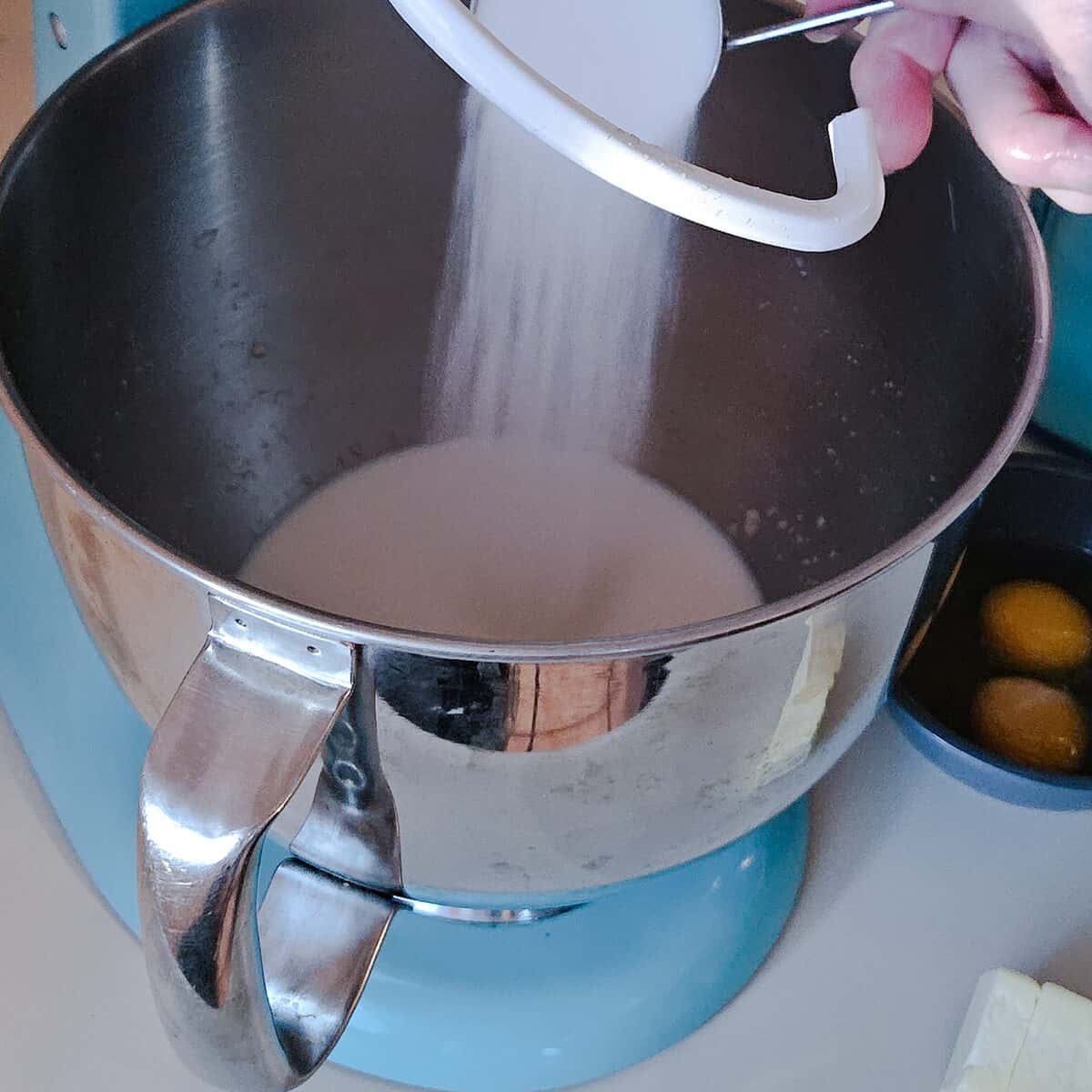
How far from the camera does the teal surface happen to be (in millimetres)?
598

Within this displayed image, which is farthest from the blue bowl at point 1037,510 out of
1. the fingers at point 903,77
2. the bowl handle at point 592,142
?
the bowl handle at point 592,142

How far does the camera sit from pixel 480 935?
46 centimetres

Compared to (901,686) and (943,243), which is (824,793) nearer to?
(901,686)

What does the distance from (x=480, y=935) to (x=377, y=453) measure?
10.9 inches

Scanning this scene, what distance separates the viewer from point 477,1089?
0.44 metres

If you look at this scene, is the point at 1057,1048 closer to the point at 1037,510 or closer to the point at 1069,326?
the point at 1037,510

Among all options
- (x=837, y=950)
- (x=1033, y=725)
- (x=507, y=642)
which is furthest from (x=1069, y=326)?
(x=507, y=642)

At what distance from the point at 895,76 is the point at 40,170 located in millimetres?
306

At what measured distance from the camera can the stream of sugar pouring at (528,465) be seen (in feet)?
1.84

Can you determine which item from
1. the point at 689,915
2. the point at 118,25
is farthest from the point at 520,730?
the point at 118,25

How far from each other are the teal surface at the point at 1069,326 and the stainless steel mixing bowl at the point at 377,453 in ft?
0.45

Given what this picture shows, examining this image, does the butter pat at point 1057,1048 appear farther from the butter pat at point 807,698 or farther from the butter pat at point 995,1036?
the butter pat at point 807,698

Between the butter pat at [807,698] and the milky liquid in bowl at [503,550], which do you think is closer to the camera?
the butter pat at [807,698]

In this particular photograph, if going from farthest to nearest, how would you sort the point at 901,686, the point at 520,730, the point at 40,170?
the point at 901,686 < the point at 40,170 < the point at 520,730
